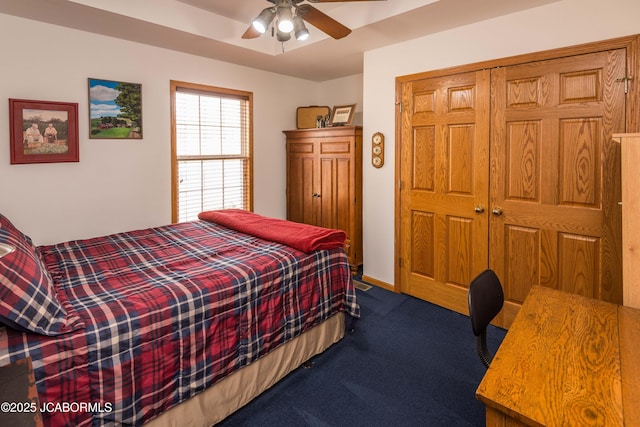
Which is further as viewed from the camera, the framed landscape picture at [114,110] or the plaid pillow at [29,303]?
the framed landscape picture at [114,110]

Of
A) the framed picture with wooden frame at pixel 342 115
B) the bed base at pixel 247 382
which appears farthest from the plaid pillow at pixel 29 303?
Answer: the framed picture with wooden frame at pixel 342 115

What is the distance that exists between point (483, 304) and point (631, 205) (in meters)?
0.71

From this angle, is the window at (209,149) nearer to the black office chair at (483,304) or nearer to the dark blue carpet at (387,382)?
the dark blue carpet at (387,382)

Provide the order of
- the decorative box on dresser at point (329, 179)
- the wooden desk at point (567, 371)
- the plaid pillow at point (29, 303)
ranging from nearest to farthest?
the wooden desk at point (567, 371)
the plaid pillow at point (29, 303)
the decorative box on dresser at point (329, 179)

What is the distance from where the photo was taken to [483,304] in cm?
164

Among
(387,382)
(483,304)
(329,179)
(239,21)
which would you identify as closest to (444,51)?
(329,179)

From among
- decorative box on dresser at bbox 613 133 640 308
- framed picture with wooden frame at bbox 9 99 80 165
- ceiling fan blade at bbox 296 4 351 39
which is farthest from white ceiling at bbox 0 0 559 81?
decorative box on dresser at bbox 613 133 640 308

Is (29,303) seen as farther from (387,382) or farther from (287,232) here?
(387,382)

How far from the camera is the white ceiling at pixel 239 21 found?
8.64ft

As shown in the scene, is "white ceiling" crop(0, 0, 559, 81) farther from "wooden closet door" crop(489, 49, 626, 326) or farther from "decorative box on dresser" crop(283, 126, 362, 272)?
"decorative box on dresser" crop(283, 126, 362, 272)

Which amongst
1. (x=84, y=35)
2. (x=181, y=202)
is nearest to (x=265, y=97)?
(x=181, y=202)

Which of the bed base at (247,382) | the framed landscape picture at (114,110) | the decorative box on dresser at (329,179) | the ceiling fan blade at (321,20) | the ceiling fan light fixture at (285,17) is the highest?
the ceiling fan blade at (321,20)

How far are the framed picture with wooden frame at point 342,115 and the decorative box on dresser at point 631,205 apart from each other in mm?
3112

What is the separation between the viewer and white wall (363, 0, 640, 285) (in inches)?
94.5
